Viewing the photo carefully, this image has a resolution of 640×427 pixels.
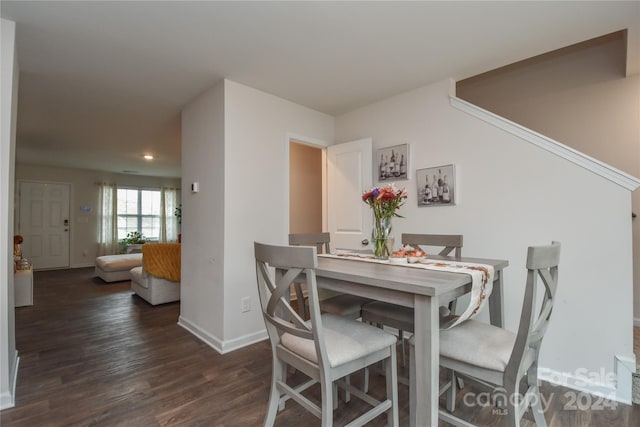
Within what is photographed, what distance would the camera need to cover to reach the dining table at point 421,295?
3.97 feet

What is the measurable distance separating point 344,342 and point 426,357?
1.18ft

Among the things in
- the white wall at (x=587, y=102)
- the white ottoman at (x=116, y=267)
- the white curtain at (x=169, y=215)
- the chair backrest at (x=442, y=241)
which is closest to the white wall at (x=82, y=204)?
the white curtain at (x=169, y=215)

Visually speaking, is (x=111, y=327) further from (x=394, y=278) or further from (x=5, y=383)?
(x=394, y=278)

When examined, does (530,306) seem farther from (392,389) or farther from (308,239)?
(308,239)

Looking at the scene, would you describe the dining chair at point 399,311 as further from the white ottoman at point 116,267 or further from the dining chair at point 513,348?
the white ottoman at point 116,267

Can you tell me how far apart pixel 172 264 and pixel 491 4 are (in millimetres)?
4160

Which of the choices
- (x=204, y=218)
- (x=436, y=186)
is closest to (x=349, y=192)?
Answer: (x=436, y=186)

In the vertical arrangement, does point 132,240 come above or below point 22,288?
above

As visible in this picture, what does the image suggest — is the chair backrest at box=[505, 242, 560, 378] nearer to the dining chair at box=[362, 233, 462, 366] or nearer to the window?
the dining chair at box=[362, 233, 462, 366]

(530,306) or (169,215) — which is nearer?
(530,306)

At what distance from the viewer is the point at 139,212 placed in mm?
8203

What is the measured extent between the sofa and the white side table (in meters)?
1.41

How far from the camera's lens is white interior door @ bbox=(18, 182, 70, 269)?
6523mm

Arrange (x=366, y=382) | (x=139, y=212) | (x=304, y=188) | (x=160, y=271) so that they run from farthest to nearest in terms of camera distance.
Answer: (x=139, y=212) < (x=304, y=188) < (x=160, y=271) < (x=366, y=382)
